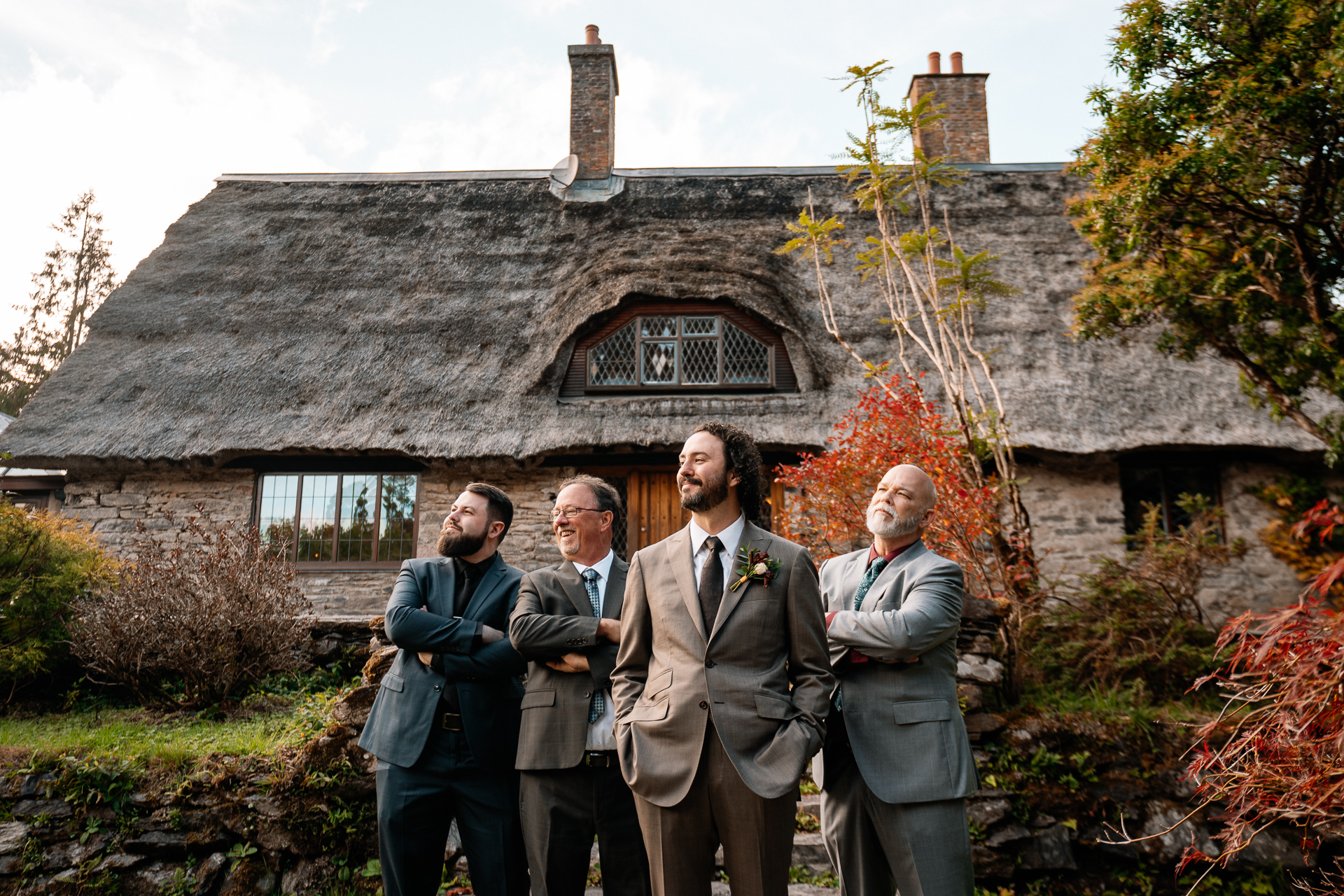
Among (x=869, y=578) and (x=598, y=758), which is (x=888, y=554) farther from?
(x=598, y=758)

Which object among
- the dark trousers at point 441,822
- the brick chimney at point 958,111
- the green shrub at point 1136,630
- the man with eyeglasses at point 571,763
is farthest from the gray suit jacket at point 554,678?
the brick chimney at point 958,111

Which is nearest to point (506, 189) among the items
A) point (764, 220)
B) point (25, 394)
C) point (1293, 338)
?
point (764, 220)

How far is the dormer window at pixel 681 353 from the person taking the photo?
899 cm

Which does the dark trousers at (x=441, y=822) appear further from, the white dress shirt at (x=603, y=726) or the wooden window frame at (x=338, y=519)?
the wooden window frame at (x=338, y=519)

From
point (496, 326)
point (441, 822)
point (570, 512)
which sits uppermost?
point (496, 326)

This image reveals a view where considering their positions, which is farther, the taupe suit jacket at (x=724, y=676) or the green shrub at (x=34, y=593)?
the green shrub at (x=34, y=593)

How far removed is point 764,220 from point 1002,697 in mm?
7248

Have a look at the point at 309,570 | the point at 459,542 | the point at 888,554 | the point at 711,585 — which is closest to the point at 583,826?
the point at 711,585

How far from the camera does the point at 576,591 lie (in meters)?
3.05

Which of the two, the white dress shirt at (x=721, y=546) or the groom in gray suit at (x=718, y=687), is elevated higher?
the white dress shirt at (x=721, y=546)

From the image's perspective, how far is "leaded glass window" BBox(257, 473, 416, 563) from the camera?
8.86 m

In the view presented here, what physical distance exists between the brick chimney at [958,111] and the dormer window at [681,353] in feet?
15.7

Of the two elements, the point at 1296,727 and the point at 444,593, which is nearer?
Result: the point at 1296,727

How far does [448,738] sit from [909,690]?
170cm
